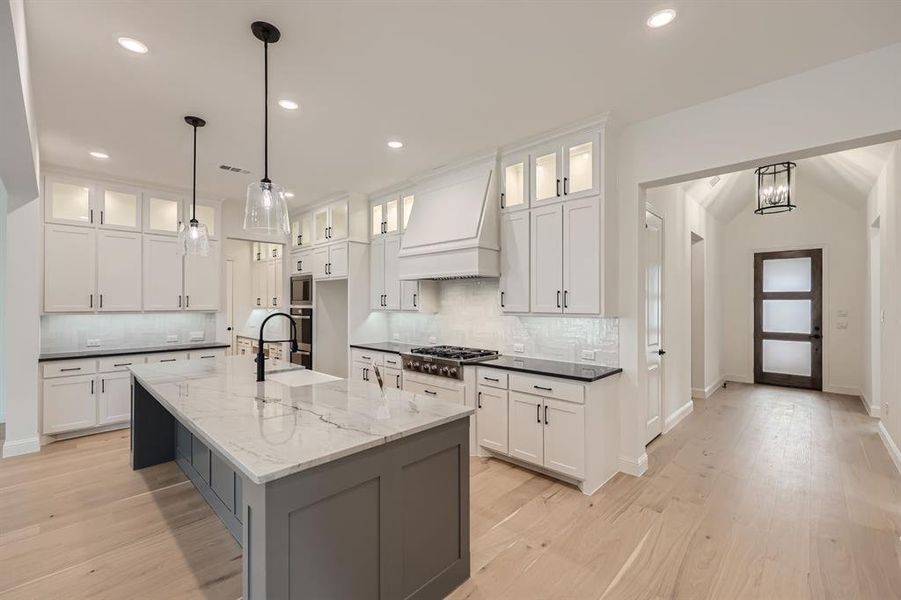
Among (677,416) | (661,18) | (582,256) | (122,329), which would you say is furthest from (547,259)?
(122,329)

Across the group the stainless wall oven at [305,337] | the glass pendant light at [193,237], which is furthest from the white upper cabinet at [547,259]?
the stainless wall oven at [305,337]

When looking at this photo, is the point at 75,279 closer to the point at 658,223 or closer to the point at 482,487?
the point at 482,487

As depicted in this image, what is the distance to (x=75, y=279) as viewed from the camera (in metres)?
4.39

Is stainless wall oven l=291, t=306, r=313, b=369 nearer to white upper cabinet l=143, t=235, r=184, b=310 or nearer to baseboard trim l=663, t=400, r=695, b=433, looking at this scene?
white upper cabinet l=143, t=235, r=184, b=310

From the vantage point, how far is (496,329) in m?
4.37

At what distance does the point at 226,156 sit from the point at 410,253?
2.00 metres

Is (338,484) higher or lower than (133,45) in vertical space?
lower

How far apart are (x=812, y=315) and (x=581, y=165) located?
573cm

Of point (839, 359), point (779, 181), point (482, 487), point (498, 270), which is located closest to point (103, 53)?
point (498, 270)

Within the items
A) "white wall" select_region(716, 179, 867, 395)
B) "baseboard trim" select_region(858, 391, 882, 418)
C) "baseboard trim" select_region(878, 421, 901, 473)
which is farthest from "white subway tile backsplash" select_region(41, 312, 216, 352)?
"baseboard trim" select_region(858, 391, 882, 418)

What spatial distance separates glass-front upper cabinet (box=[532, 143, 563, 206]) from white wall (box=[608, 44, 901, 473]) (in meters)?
0.48

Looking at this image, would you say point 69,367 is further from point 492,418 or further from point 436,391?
point 492,418

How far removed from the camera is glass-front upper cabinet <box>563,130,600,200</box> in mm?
3193

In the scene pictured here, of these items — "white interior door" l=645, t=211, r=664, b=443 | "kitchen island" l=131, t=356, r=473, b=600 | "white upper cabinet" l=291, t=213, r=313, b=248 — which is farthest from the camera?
"white upper cabinet" l=291, t=213, r=313, b=248
